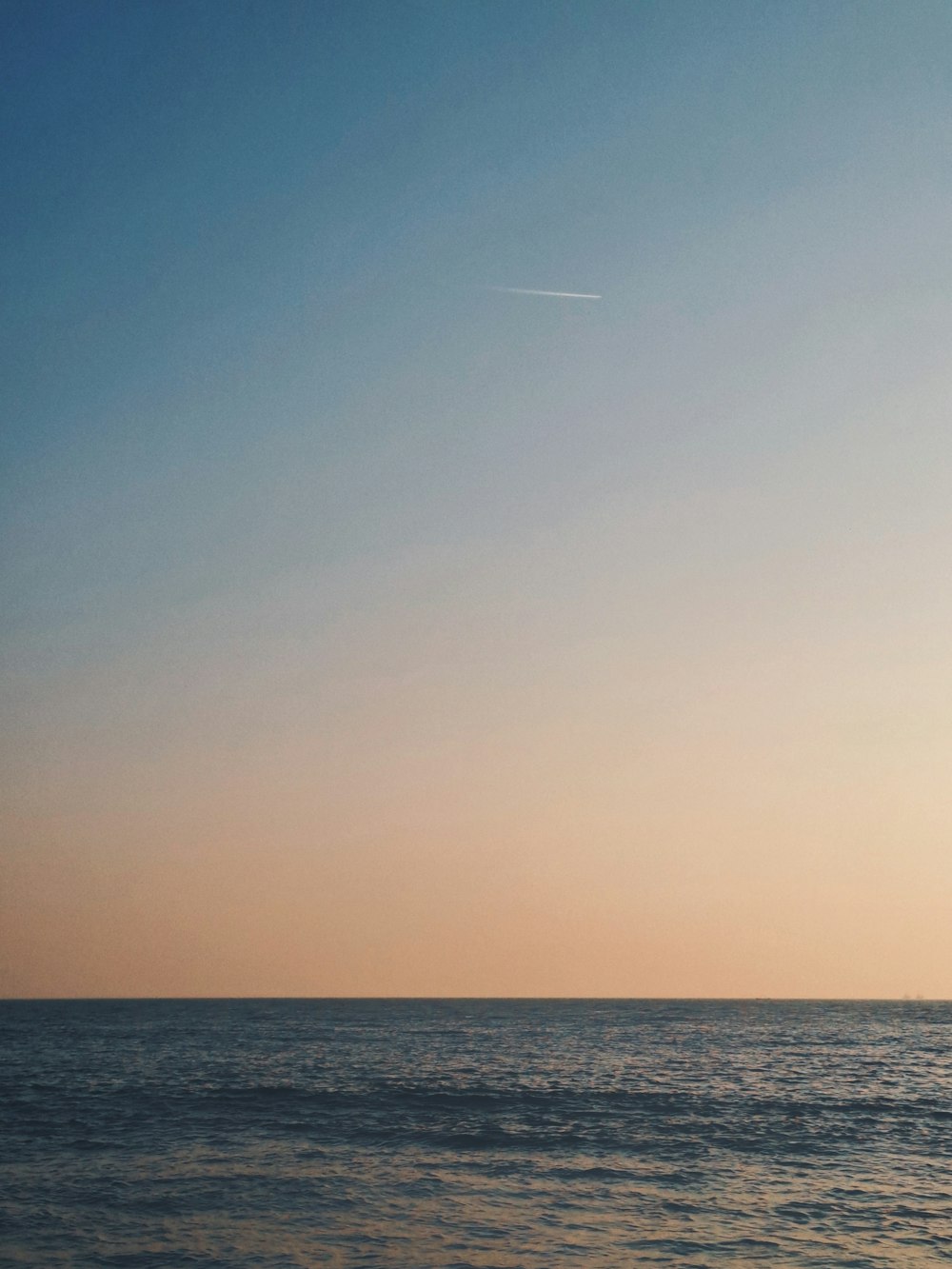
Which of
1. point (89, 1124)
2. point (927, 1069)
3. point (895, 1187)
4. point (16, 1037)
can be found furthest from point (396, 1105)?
point (16, 1037)

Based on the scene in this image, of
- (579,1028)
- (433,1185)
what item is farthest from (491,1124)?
(579,1028)

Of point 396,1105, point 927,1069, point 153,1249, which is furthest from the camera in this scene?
point 927,1069

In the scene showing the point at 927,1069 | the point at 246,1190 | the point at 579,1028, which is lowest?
the point at 579,1028

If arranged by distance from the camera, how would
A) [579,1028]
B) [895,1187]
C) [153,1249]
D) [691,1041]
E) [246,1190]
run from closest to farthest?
[153,1249]
[246,1190]
[895,1187]
[691,1041]
[579,1028]

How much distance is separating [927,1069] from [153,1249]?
186ft

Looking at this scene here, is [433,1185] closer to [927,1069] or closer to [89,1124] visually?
[89,1124]

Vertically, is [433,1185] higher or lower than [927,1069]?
higher

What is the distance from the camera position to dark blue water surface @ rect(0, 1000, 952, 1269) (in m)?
20.3

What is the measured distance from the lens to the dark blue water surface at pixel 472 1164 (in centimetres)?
2033

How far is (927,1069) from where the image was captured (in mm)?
61531

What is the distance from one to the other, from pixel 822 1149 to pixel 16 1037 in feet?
268

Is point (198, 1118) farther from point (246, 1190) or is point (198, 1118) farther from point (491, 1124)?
point (246, 1190)

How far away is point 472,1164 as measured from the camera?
94.3 ft

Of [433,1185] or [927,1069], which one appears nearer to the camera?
[433,1185]
